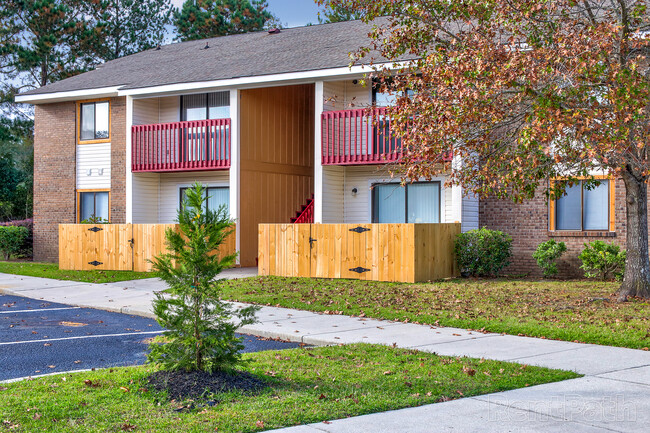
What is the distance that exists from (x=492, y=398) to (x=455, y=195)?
12602 millimetres

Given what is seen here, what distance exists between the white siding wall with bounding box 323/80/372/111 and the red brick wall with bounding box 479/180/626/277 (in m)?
4.73

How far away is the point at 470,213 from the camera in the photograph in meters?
19.1

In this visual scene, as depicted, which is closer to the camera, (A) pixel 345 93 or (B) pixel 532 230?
(B) pixel 532 230

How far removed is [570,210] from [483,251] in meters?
2.73

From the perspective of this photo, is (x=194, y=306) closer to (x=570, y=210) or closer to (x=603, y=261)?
(x=603, y=261)

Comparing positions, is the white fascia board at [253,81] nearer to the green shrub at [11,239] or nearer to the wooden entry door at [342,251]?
the wooden entry door at [342,251]

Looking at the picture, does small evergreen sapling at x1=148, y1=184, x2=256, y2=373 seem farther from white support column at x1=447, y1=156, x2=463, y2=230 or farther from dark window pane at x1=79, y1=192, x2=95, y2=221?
dark window pane at x1=79, y1=192, x2=95, y2=221

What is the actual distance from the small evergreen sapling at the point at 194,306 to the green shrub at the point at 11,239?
22571mm

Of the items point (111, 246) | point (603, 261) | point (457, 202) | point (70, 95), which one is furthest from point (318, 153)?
point (70, 95)

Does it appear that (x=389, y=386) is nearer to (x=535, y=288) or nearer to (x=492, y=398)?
(x=492, y=398)

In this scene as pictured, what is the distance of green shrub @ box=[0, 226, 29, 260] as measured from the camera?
26.7 meters

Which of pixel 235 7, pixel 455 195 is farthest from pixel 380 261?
pixel 235 7

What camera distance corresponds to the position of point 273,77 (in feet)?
67.2

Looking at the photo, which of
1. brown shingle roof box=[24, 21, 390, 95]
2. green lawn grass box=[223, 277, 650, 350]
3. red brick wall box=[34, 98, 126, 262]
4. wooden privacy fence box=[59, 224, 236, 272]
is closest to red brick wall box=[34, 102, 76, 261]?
red brick wall box=[34, 98, 126, 262]
